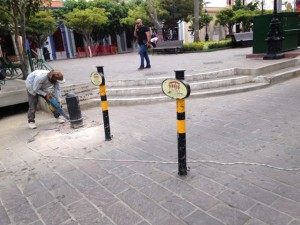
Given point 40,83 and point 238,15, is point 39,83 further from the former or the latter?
point 238,15

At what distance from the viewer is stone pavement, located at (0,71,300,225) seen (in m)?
2.74

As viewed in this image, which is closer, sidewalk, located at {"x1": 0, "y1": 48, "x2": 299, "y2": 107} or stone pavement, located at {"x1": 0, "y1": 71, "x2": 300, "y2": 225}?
stone pavement, located at {"x1": 0, "y1": 71, "x2": 300, "y2": 225}

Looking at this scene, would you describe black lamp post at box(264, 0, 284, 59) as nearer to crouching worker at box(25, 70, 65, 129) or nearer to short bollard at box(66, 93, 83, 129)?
short bollard at box(66, 93, 83, 129)

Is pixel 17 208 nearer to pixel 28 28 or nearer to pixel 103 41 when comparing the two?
pixel 28 28

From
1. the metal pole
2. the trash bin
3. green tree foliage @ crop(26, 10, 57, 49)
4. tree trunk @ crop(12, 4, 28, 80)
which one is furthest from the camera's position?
green tree foliage @ crop(26, 10, 57, 49)

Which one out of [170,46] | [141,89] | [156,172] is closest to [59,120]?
[141,89]

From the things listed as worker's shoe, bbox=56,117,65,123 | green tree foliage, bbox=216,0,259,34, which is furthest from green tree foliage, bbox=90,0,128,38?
worker's shoe, bbox=56,117,65,123

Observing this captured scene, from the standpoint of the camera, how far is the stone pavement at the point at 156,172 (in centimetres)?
274

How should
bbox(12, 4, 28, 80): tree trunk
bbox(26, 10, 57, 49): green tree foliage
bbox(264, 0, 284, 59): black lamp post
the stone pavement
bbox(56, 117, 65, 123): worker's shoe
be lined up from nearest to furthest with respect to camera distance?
1. the stone pavement
2. bbox(56, 117, 65, 123): worker's shoe
3. bbox(12, 4, 28, 80): tree trunk
4. bbox(264, 0, 284, 59): black lamp post
5. bbox(26, 10, 57, 49): green tree foliage

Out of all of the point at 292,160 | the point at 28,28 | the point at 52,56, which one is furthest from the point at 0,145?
the point at 52,56

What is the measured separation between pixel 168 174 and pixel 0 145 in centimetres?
334

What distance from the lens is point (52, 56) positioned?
27.1 meters

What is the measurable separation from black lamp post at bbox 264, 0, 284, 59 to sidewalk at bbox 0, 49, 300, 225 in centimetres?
453

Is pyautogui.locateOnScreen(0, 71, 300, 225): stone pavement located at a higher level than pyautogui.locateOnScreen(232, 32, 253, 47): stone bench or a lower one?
lower
